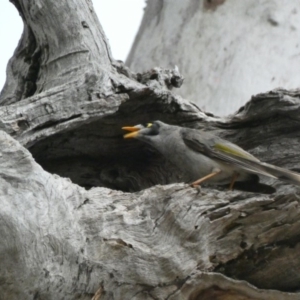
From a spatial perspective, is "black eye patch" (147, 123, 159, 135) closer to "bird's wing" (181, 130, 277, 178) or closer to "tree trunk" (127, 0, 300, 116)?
"bird's wing" (181, 130, 277, 178)

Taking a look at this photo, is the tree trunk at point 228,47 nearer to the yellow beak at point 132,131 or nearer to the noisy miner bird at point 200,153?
the noisy miner bird at point 200,153

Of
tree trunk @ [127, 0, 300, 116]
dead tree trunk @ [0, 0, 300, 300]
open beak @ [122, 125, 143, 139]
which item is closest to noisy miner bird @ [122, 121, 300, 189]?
open beak @ [122, 125, 143, 139]

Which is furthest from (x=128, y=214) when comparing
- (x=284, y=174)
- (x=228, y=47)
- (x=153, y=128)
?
(x=228, y=47)

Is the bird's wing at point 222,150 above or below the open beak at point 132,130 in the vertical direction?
below

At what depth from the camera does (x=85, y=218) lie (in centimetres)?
307

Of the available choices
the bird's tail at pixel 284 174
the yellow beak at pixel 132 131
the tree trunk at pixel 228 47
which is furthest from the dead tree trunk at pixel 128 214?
the tree trunk at pixel 228 47

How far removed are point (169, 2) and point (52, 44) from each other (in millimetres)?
1617

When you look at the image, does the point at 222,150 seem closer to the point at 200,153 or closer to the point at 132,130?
the point at 200,153

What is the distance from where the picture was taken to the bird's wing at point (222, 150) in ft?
11.4

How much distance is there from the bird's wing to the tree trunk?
3.57 ft

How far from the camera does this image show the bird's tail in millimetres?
3330

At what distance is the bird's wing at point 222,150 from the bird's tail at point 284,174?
0.01m

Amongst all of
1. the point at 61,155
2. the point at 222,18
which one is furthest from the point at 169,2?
the point at 61,155

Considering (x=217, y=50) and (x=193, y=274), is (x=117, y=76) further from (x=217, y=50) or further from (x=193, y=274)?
(x=217, y=50)
